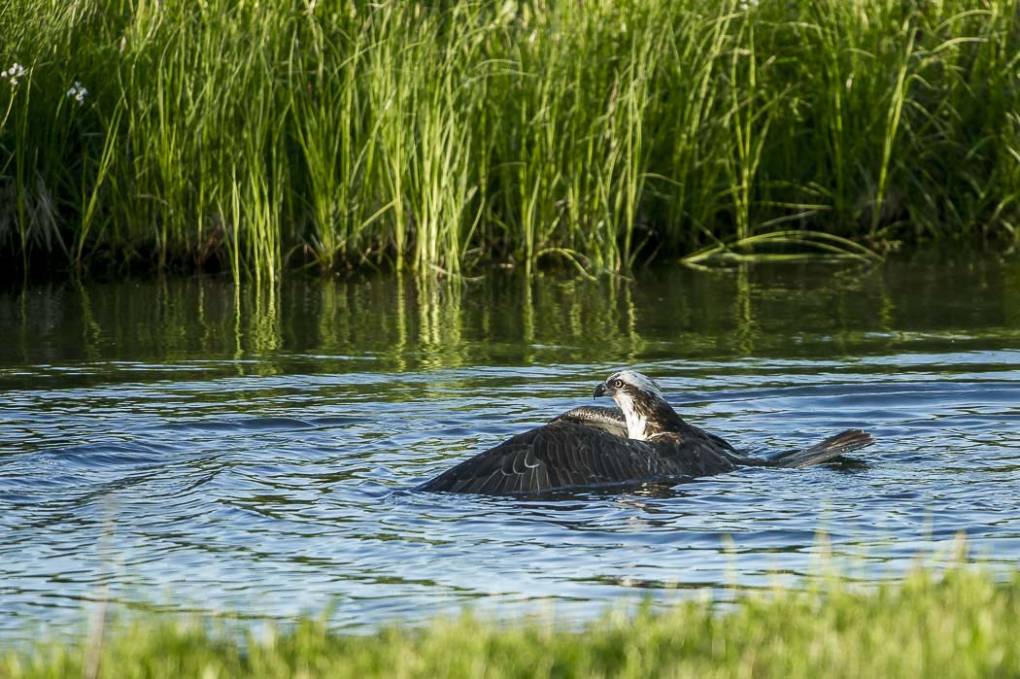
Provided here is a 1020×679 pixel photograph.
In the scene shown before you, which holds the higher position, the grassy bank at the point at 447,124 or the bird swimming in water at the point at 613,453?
the grassy bank at the point at 447,124

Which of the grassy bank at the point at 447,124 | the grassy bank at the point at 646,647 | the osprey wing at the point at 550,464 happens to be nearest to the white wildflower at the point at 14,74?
the grassy bank at the point at 447,124

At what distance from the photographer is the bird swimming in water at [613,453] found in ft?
21.7

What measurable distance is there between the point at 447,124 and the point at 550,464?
6.17 m

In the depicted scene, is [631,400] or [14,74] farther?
[14,74]

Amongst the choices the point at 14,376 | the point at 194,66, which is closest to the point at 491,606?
the point at 14,376

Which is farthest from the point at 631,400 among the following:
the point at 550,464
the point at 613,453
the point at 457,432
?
the point at 457,432

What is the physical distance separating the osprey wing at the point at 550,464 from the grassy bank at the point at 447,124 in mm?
5710

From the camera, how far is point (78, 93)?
1272 centimetres

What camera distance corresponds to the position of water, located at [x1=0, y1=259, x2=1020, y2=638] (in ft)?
17.9

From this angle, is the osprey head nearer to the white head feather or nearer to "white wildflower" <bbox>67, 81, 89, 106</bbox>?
the white head feather

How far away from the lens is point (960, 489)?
6.52 meters

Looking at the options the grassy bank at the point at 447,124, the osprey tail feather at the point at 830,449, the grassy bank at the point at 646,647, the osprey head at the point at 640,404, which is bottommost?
the grassy bank at the point at 646,647

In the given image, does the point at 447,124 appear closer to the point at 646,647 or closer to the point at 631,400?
the point at 631,400

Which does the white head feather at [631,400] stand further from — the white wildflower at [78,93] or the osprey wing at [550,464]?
the white wildflower at [78,93]
